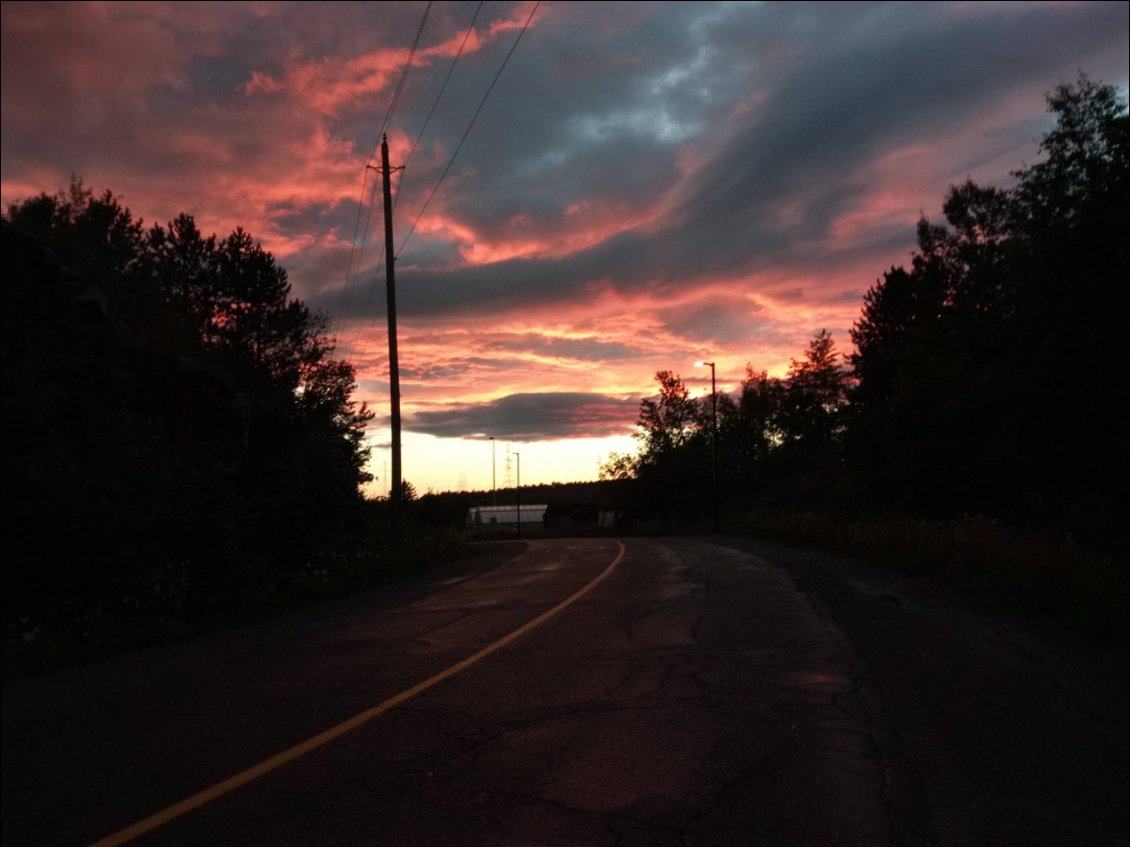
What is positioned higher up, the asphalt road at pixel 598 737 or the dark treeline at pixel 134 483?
the dark treeline at pixel 134 483

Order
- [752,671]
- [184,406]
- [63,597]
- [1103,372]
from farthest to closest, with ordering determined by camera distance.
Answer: [1103,372]
[184,406]
[63,597]
[752,671]

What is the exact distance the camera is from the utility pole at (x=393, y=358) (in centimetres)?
2377

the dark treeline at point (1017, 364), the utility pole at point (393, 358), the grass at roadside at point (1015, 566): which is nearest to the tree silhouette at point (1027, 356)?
the dark treeline at point (1017, 364)

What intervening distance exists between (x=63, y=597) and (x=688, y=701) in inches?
403

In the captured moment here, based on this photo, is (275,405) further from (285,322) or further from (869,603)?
(285,322)

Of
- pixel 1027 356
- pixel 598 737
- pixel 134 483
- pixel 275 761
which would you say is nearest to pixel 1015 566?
pixel 598 737

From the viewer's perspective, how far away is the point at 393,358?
2516cm

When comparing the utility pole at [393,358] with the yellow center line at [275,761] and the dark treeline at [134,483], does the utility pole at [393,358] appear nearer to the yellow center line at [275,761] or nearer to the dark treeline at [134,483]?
the dark treeline at [134,483]

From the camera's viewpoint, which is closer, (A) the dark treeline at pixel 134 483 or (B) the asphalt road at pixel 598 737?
(B) the asphalt road at pixel 598 737

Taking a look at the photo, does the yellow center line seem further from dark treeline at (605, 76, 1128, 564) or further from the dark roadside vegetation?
dark treeline at (605, 76, 1128, 564)

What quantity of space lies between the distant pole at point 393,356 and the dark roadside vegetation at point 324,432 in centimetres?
110

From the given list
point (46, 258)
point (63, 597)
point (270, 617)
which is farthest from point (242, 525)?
point (46, 258)

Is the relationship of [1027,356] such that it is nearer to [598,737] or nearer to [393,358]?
[393,358]

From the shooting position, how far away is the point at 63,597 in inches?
516
